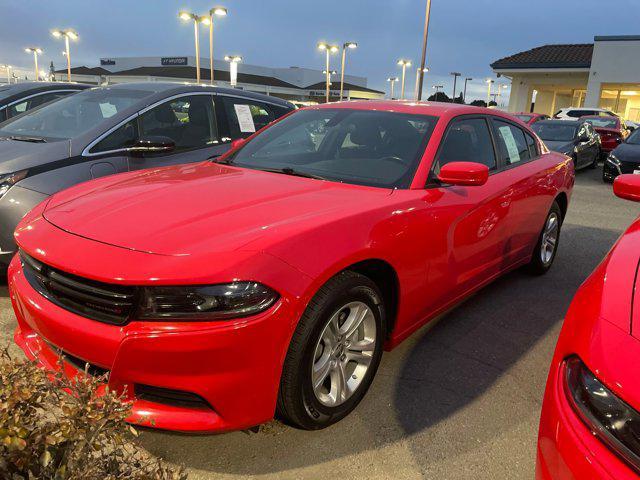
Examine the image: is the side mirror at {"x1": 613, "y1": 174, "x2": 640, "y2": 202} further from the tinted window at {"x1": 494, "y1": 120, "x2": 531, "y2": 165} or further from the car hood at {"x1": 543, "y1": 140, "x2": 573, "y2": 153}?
the car hood at {"x1": 543, "y1": 140, "x2": 573, "y2": 153}

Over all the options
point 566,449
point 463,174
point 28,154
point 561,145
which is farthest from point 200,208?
point 561,145

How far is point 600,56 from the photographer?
2998cm

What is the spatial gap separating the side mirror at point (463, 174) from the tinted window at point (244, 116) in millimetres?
3042

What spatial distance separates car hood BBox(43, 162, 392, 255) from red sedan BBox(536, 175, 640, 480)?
1.13 meters

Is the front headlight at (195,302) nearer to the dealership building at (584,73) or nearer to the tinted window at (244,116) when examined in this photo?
the tinted window at (244,116)

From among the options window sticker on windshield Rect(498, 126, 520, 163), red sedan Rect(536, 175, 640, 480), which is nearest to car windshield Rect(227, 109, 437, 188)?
window sticker on windshield Rect(498, 126, 520, 163)

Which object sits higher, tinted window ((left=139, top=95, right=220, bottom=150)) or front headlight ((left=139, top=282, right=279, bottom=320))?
tinted window ((left=139, top=95, right=220, bottom=150))

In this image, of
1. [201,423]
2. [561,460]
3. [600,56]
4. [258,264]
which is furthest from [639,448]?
[600,56]

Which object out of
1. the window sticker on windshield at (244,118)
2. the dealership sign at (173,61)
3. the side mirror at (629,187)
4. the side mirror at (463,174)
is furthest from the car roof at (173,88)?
the dealership sign at (173,61)

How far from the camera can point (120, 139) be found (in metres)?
4.53

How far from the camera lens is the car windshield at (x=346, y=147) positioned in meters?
3.14

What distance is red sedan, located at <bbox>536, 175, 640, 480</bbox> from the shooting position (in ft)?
4.56

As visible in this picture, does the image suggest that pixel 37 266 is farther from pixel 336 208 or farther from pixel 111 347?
pixel 336 208

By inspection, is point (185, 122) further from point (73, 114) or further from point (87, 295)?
point (87, 295)
